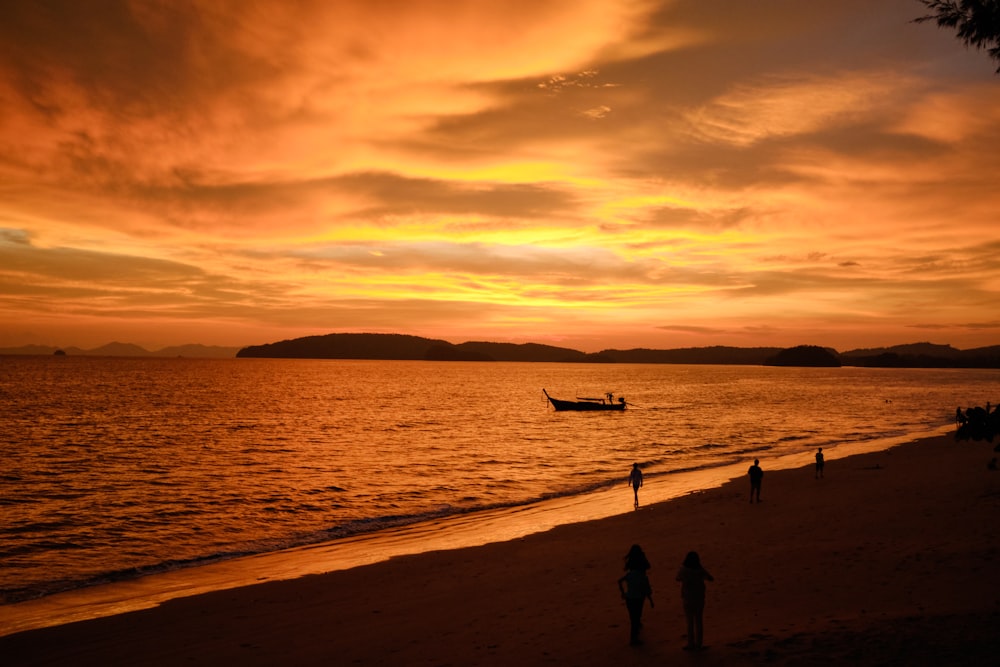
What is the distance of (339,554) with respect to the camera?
2077cm

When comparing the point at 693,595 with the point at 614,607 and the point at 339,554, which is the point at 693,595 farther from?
the point at 339,554

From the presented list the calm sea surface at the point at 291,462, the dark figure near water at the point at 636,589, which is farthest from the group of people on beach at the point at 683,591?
the calm sea surface at the point at 291,462

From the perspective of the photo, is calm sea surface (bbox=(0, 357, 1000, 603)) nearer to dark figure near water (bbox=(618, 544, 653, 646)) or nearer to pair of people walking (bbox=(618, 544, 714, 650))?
dark figure near water (bbox=(618, 544, 653, 646))

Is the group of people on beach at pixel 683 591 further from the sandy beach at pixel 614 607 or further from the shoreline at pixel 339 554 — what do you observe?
the shoreline at pixel 339 554

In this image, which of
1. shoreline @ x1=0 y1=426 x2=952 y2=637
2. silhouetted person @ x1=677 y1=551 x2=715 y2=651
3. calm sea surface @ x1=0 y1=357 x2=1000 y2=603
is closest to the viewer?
silhouetted person @ x1=677 y1=551 x2=715 y2=651

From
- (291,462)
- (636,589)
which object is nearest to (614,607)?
(636,589)

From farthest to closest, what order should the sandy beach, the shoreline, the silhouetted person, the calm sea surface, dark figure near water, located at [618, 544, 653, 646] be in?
the calm sea surface, the shoreline, dark figure near water, located at [618, 544, 653, 646], the sandy beach, the silhouetted person

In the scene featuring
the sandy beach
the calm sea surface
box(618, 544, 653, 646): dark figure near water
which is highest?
box(618, 544, 653, 646): dark figure near water

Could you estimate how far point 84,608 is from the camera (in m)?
15.6

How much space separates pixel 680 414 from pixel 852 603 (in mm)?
76379

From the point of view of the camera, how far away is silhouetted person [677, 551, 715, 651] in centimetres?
988

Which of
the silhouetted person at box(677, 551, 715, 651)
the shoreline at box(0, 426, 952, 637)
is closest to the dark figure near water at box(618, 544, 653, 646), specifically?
the silhouetted person at box(677, 551, 715, 651)

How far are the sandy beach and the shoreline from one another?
1.04 m

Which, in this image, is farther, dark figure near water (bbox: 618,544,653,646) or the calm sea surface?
the calm sea surface
